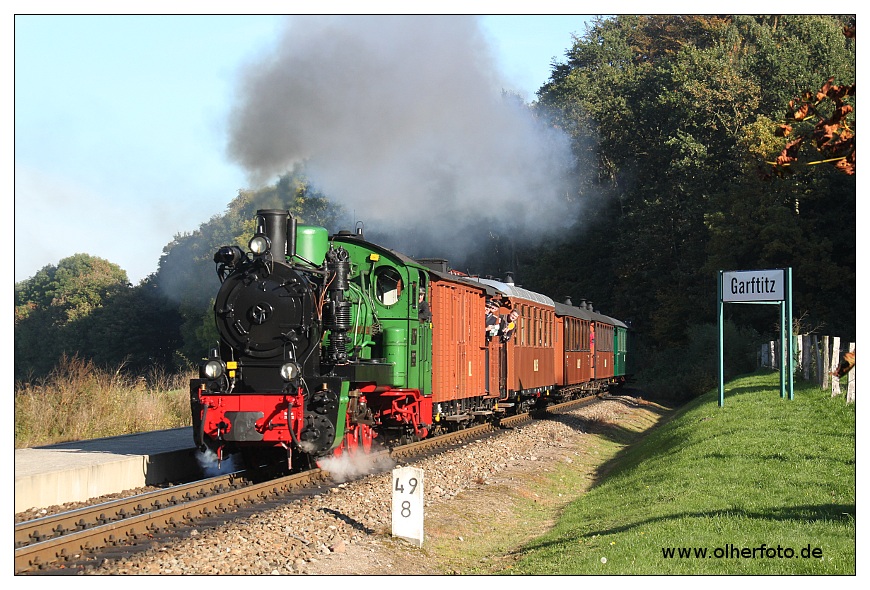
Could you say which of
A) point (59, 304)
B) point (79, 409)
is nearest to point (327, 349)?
point (79, 409)

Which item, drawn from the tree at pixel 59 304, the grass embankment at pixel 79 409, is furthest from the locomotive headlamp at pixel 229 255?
the tree at pixel 59 304

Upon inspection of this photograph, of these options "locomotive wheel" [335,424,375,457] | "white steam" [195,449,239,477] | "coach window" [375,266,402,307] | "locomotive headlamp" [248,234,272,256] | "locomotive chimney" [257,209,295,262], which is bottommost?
"white steam" [195,449,239,477]

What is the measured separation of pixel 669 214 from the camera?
45.2 m

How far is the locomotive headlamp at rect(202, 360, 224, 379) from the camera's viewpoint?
1180cm

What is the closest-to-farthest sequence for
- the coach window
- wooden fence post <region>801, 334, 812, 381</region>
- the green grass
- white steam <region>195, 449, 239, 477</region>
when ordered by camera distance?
the green grass
white steam <region>195, 449, 239, 477</region>
the coach window
wooden fence post <region>801, 334, 812, 381</region>

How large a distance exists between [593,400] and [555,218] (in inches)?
518

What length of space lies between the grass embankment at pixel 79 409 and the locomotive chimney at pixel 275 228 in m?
5.60

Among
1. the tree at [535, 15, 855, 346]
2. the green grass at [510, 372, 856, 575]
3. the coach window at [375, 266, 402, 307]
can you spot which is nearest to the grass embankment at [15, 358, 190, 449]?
the coach window at [375, 266, 402, 307]

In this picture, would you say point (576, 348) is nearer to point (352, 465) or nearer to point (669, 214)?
point (352, 465)

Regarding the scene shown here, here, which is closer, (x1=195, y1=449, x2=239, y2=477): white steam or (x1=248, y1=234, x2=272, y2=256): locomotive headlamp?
(x1=248, y1=234, x2=272, y2=256): locomotive headlamp

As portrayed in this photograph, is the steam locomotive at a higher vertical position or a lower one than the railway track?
higher

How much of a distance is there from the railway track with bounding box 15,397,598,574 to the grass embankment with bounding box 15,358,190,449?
467cm

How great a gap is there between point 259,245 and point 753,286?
11.9 meters

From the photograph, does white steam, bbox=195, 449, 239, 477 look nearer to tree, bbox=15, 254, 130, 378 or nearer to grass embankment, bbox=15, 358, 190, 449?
grass embankment, bbox=15, 358, 190, 449
